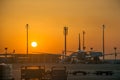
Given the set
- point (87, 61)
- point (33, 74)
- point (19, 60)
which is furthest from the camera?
point (19, 60)

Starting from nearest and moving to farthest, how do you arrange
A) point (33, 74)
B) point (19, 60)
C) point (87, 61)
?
point (33, 74) → point (87, 61) → point (19, 60)

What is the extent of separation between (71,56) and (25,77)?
4126 inches

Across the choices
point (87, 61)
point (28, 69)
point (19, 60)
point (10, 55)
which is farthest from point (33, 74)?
point (10, 55)

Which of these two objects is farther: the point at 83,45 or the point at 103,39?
the point at 83,45

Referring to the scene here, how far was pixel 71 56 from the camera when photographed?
161 meters

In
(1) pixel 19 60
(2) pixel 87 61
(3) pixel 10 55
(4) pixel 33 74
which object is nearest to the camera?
(4) pixel 33 74

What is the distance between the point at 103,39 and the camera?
534 feet

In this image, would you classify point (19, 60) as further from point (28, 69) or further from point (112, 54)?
point (28, 69)

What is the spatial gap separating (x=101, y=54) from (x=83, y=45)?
19.1 meters

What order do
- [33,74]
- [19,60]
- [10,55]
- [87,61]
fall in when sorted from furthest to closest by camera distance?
[10,55]
[19,60]
[87,61]
[33,74]

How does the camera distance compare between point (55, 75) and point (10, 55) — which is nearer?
point (55, 75)

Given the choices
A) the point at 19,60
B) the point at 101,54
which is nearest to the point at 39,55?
the point at 19,60

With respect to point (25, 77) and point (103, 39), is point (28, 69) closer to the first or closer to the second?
point (25, 77)

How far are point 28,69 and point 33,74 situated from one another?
3.06ft
